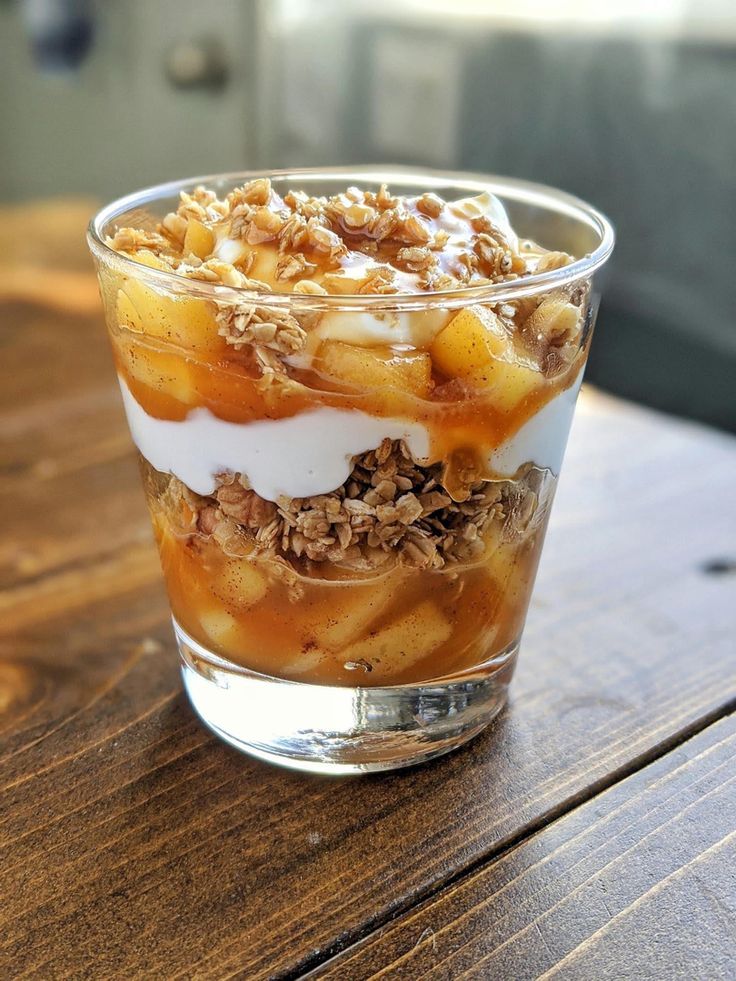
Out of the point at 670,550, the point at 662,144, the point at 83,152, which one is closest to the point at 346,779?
the point at 670,550

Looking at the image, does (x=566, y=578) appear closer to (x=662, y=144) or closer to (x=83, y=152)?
(x=662, y=144)

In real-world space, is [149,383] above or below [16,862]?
above

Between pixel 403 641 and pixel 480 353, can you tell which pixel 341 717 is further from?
pixel 480 353

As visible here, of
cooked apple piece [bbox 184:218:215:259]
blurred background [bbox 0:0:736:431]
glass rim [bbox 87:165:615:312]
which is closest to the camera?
glass rim [bbox 87:165:615:312]

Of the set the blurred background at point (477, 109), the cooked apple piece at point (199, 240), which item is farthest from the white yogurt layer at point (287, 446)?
the blurred background at point (477, 109)

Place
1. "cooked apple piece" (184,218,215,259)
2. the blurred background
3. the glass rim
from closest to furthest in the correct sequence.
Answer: the glass rim → "cooked apple piece" (184,218,215,259) → the blurred background

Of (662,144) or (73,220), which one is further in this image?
(662,144)

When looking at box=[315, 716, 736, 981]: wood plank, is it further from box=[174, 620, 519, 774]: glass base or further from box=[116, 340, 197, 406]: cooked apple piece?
box=[116, 340, 197, 406]: cooked apple piece

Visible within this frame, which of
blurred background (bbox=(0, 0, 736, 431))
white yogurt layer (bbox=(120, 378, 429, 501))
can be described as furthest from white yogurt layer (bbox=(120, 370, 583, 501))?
blurred background (bbox=(0, 0, 736, 431))
